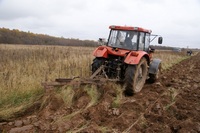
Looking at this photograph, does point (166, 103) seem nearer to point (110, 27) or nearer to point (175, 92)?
point (175, 92)

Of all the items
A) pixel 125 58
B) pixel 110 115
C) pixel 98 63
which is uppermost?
pixel 125 58

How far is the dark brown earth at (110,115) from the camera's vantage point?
174 inches

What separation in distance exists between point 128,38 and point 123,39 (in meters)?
0.17

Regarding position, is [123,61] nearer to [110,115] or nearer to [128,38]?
[128,38]

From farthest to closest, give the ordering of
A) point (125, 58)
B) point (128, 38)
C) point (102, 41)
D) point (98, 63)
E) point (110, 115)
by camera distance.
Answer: point (102, 41), point (128, 38), point (98, 63), point (125, 58), point (110, 115)

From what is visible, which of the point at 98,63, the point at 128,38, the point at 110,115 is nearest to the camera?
the point at 110,115

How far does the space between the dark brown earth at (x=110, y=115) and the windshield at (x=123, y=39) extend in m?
1.71

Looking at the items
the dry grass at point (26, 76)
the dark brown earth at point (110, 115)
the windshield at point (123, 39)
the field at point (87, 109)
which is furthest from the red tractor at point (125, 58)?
the dry grass at point (26, 76)

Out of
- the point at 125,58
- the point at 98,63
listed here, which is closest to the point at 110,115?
the point at 125,58

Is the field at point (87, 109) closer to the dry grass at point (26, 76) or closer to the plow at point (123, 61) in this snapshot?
the dry grass at point (26, 76)

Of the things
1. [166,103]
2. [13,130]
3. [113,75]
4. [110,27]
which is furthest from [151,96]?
[13,130]

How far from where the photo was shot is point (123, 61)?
7.14 meters

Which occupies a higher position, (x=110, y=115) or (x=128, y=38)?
(x=128, y=38)

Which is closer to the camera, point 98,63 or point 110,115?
point 110,115
